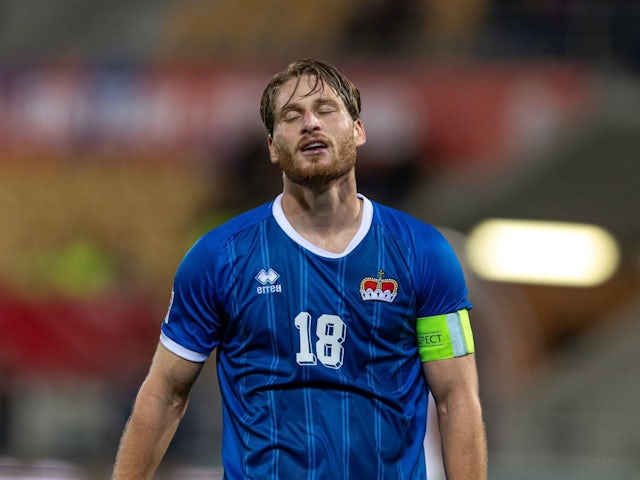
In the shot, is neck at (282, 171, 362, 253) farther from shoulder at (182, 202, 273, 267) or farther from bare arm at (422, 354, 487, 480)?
bare arm at (422, 354, 487, 480)

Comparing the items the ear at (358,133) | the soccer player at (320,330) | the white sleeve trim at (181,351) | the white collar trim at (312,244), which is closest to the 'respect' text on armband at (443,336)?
the soccer player at (320,330)

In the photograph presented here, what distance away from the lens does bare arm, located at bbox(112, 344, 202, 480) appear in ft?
12.8

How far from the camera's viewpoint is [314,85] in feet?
12.5

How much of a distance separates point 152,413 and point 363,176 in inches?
401

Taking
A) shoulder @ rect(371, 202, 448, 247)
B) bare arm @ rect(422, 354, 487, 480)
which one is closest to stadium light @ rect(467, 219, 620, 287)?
shoulder @ rect(371, 202, 448, 247)

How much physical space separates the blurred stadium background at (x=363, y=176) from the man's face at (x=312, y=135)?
8800mm

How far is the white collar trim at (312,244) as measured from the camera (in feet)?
12.6

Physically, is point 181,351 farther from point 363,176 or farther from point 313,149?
point 363,176

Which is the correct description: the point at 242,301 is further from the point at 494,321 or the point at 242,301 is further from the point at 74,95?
the point at 74,95

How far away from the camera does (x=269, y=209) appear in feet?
13.0

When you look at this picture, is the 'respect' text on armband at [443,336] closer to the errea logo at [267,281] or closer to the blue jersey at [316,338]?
the blue jersey at [316,338]

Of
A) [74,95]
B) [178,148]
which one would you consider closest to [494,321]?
[178,148]

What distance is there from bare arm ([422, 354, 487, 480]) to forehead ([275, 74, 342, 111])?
0.80m

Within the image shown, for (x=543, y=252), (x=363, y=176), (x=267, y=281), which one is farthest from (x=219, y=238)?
(x=543, y=252)
